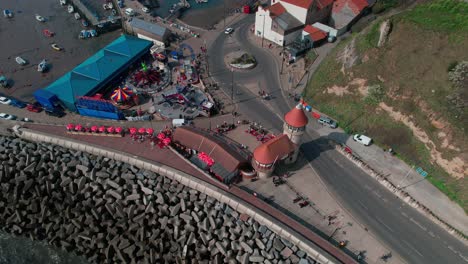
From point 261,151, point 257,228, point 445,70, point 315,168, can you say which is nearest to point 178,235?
point 257,228

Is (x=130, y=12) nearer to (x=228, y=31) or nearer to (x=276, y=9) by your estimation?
→ (x=228, y=31)

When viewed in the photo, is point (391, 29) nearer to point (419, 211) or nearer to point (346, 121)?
point (346, 121)

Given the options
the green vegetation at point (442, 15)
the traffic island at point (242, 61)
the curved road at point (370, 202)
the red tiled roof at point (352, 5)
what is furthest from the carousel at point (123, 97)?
the red tiled roof at point (352, 5)

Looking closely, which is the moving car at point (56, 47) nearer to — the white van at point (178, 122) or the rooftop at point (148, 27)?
the rooftop at point (148, 27)

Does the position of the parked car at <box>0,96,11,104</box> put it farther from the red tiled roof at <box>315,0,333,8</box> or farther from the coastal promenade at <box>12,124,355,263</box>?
the red tiled roof at <box>315,0,333,8</box>

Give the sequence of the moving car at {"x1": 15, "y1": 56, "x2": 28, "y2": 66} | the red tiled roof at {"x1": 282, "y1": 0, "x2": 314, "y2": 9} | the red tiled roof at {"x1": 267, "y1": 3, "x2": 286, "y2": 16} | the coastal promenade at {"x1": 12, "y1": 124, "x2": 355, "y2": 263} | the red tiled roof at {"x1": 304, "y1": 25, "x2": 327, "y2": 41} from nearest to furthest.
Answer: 1. the coastal promenade at {"x1": 12, "y1": 124, "x2": 355, "y2": 263}
2. the moving car at {"x1": 15, "y1": 56, "x2": 28, "y2": 66}
3. the red tiled roof at {"x1": 304, "y1": 25, "x2": 327, "y2": 41}
4. the red tiled roof at {"x1": 282, "y1": 0, "x2": 314, "y2": 9}
5. the red tiled roof at {"x1": 267, "y1": 3, "x2": 286, "y2": 16}

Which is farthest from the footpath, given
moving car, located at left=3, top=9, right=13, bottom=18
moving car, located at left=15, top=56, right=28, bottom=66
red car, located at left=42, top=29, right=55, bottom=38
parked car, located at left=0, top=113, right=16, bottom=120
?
moving car, located at left=3, top=9, right=13, bottom=18
